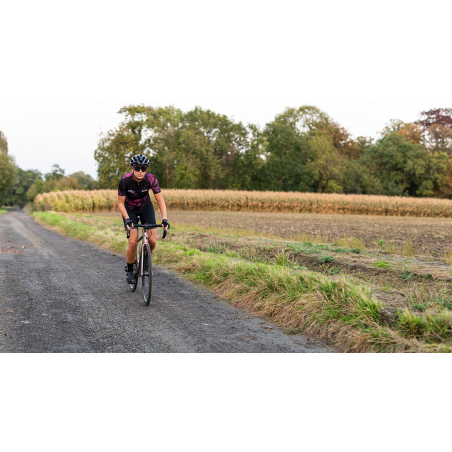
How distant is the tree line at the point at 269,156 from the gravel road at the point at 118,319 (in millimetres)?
54761

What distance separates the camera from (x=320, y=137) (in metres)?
71.9

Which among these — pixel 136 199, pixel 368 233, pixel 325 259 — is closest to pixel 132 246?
pixel 136 199

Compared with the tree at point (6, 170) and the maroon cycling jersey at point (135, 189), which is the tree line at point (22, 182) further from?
the maroon cycling jersey at point (135, 189)

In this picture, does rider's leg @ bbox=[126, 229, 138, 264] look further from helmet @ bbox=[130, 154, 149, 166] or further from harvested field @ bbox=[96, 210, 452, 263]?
harvested field @ bbox=[96, 210, 452, 263]

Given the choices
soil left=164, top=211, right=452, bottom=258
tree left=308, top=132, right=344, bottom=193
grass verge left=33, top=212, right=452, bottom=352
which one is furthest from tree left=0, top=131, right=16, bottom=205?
grass verge left=33, top=212, right=452, bottom=352

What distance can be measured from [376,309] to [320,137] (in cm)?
6997

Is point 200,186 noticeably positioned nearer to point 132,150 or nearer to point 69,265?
point 132,150

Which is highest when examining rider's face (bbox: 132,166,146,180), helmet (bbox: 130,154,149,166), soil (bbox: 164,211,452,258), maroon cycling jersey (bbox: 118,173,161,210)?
helmet (bbox: 130,154,149,166)

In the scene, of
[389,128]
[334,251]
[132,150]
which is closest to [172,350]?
[334,251]

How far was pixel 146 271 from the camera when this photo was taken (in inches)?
276

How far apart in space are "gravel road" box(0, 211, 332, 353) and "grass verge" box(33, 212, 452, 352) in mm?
294

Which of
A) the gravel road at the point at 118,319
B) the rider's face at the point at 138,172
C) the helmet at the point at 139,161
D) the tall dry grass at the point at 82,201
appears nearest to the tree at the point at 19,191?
the tall dry grass at the point at 82,201

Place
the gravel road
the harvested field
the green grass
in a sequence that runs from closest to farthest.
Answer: the gravel road → the green grass → the harvested field

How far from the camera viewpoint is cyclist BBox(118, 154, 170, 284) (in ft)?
23.0
